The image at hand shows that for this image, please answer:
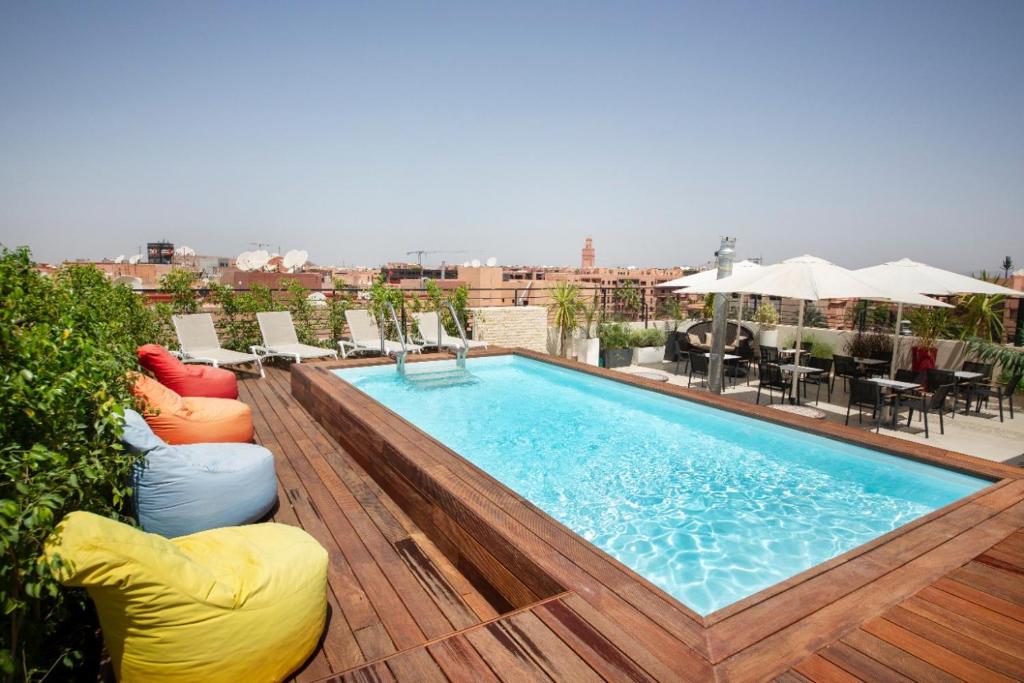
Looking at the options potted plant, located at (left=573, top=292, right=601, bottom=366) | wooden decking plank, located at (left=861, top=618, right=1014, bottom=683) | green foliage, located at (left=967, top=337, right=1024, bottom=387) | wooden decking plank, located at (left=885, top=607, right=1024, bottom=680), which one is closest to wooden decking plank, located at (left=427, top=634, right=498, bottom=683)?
wooden decking plank, located at (left=861, top=618, right=1014, bottom=683)

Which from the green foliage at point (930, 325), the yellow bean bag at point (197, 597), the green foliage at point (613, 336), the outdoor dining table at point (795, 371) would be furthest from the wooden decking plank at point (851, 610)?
the green foliage at point (613, 336)

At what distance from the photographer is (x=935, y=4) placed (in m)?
13.8

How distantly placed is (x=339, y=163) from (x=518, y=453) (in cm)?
2567

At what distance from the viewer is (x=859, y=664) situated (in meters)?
1.73

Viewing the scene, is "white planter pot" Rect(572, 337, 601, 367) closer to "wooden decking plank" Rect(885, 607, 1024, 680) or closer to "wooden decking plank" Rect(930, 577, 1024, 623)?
"wooden decking plank" Rect(930, 577, 1024, 623)

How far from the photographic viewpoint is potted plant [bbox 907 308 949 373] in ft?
27.5

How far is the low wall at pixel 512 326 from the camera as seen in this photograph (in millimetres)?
10156

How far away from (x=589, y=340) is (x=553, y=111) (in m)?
13.6

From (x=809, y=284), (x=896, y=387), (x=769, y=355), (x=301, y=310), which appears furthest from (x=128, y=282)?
(x=896, y=387)

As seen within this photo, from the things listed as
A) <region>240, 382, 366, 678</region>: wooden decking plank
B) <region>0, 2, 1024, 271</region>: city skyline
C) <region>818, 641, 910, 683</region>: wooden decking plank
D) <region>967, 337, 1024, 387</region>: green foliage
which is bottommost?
<region>240, 382, 366, 678</region>: wooden decking plank

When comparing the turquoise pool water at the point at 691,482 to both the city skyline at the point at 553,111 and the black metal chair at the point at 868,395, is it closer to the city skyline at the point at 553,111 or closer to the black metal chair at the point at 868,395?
the black metal chair at the point at 868,395

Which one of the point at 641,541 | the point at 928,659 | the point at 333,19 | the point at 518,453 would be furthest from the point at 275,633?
the point at 333,19

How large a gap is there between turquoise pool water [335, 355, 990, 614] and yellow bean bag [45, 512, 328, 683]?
7.05 feet

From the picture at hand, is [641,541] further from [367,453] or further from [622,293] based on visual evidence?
[622,293]
